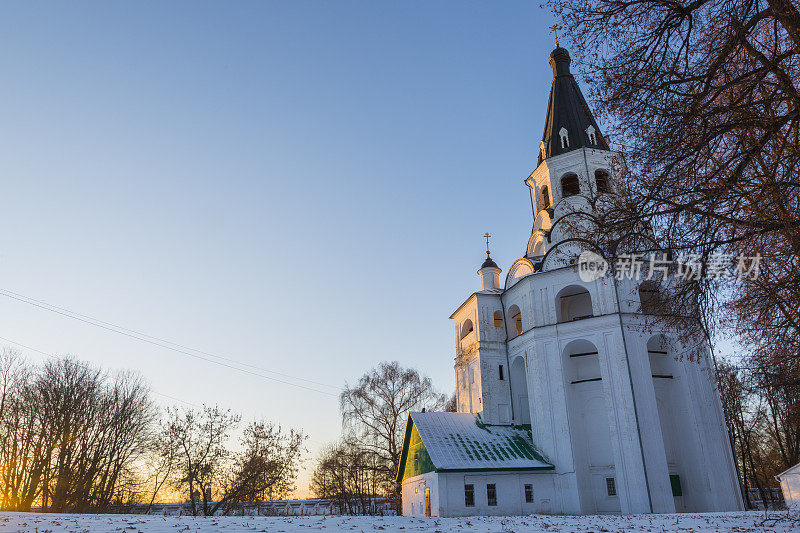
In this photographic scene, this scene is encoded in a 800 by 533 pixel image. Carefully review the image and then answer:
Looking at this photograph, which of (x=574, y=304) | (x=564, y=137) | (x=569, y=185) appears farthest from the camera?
(x=564, y=137)

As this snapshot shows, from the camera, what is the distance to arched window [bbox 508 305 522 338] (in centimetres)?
3259

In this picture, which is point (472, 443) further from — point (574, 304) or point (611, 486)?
point (574, 304)

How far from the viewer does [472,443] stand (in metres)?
27.8

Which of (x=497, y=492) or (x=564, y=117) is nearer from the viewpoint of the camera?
(x=497, y=492)

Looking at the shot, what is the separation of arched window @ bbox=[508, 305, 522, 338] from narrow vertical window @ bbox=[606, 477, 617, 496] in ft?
31.5

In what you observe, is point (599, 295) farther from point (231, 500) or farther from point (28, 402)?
point (28, 402)

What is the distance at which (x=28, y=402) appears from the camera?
A: 95.5 ft

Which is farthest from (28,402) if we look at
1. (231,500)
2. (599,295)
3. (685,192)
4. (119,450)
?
(685,192)

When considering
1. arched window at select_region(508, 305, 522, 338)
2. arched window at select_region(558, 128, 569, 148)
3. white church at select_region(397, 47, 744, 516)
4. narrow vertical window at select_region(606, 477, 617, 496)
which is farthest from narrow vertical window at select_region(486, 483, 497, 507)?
arched window at select_region(558, 128, 569, 148)

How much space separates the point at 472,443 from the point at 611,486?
6.70m

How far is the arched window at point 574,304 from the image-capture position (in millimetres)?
30025

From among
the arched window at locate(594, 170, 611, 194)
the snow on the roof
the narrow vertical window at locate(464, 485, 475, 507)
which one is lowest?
the narrow vertical window at locate(464, 485, 475, 507)

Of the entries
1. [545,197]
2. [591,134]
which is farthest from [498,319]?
[591,134]

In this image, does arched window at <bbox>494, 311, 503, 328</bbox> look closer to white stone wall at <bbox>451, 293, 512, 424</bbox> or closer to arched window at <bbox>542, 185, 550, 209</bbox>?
white stone wall at <bbox>451, 293, 512, 424</bbox>
